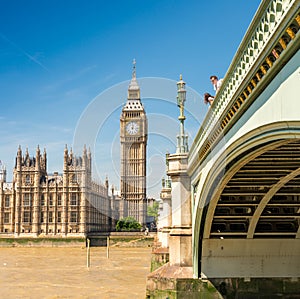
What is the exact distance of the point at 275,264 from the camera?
14.1 m

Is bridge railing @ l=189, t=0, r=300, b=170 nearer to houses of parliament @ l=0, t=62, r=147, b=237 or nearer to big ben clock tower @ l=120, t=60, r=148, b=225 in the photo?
houses of parliament @ l=0, t=62, r=147, b=237

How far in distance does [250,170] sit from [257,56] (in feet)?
17.4

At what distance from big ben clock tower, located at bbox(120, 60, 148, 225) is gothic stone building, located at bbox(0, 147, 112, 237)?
54.0ft

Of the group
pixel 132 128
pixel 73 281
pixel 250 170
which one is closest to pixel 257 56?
pixel 250 170

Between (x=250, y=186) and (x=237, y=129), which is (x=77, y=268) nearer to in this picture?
(x=250, y=186)

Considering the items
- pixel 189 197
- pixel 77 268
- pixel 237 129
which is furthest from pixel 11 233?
pixel 237 129

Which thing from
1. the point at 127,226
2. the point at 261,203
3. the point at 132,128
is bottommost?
the point at 127,226

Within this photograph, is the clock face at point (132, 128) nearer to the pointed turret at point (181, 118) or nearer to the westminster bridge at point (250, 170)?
the pointed turret at point (181, 118)

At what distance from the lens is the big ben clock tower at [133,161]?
90.6 m

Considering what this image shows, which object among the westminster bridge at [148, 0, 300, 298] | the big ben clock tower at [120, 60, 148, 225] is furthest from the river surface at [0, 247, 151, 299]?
the big ben clock tower at [120, 60, 148, 225]

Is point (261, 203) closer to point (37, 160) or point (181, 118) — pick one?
point (181, 118)

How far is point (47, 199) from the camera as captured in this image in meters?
70.6

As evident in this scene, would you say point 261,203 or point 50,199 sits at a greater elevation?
point 50,199

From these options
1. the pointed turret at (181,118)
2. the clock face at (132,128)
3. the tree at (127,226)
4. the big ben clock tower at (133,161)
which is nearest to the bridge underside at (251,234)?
the pointed turret at (181,118)
